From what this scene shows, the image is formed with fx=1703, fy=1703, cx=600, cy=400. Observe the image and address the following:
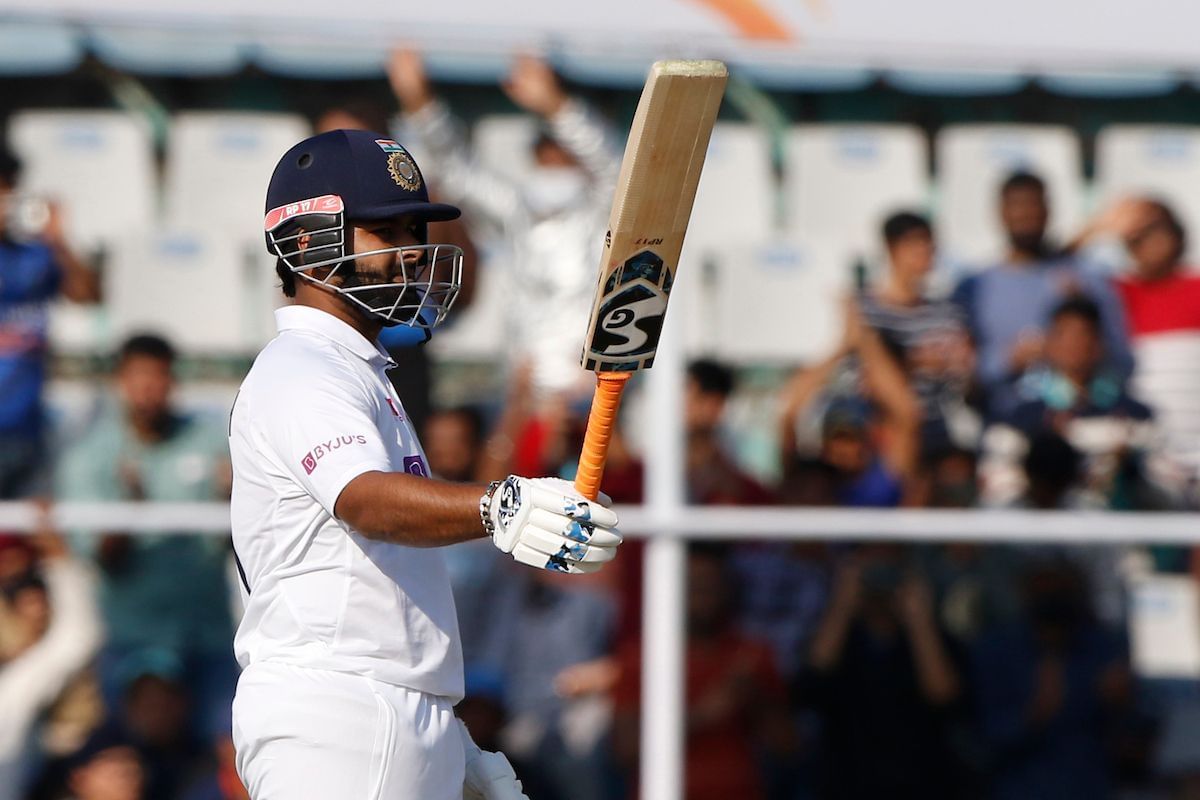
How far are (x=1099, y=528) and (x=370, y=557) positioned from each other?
2968 millimetres

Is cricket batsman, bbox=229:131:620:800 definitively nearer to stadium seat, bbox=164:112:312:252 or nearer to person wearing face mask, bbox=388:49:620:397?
person wearing face mask, bbox=388:49:620:397

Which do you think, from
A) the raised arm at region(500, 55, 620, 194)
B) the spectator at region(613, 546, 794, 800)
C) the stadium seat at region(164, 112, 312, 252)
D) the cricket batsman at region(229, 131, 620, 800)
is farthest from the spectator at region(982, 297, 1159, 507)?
the cricket batsman at region(229, 131, 620, 800)

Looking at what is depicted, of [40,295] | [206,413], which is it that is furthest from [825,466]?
[40,295]

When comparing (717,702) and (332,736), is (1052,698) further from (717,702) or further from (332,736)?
(332,736)

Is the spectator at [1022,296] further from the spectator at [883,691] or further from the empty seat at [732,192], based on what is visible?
the empty seat at [732,192]

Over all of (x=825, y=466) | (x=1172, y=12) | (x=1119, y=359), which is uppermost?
(x=1172, y=12)

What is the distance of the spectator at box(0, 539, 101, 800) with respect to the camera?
16.9 ft

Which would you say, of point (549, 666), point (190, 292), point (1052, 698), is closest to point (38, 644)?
point (190, 292)

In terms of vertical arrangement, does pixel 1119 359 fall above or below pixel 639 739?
above

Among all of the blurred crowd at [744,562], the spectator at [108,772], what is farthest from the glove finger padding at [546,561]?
the spectator at [108,772]

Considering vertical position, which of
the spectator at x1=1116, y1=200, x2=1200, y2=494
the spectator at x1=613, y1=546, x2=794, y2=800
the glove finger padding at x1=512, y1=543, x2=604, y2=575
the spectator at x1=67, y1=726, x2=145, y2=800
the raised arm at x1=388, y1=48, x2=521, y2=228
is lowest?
the spectator at x1=67, y1=726, x2=145, y2=800

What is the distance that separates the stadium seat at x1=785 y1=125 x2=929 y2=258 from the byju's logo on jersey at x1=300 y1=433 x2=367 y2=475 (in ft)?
12.6

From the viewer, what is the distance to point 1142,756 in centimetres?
546

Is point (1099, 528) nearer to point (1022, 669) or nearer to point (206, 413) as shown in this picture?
point (1022, 669)
